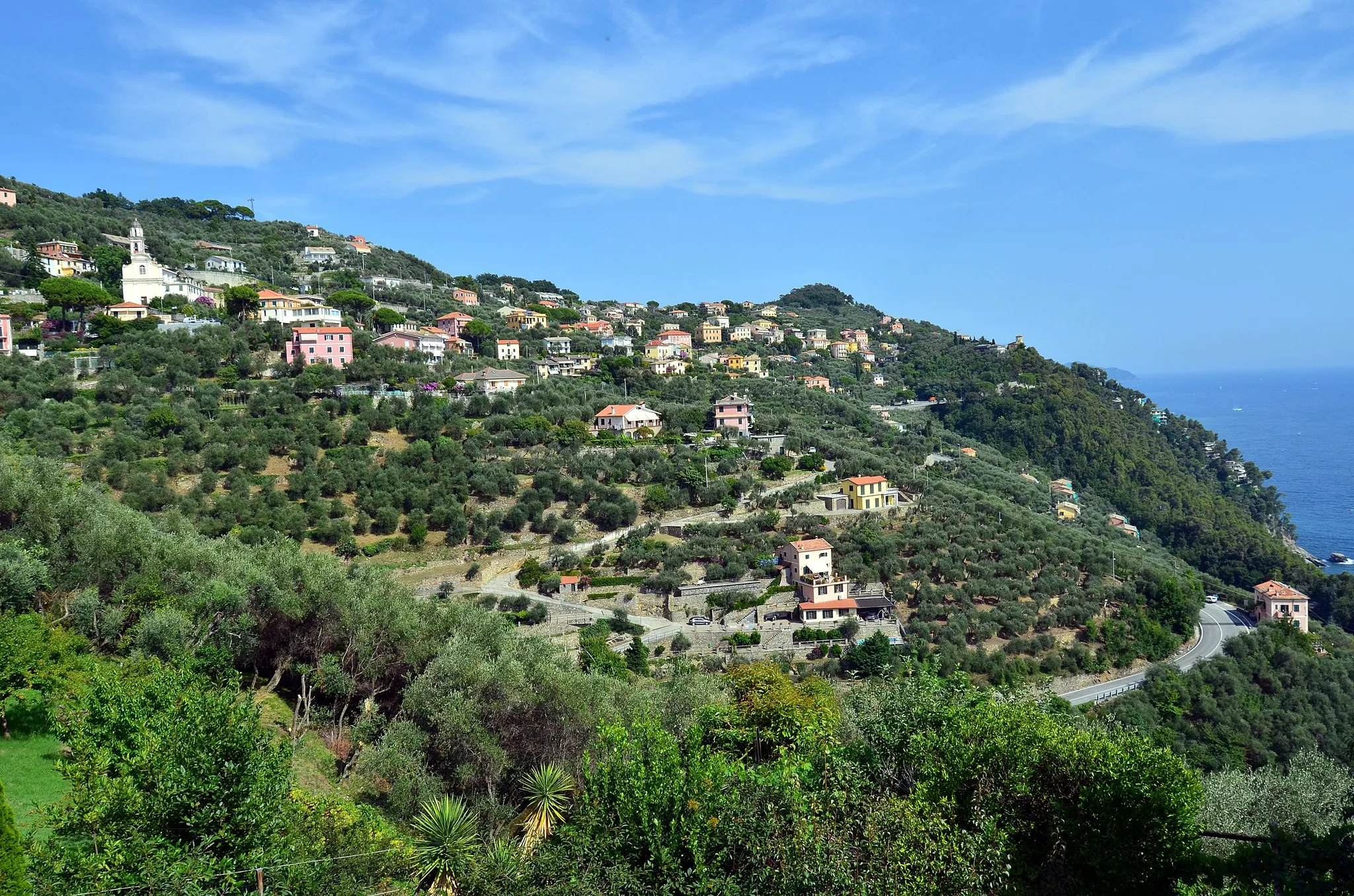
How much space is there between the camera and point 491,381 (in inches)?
1657

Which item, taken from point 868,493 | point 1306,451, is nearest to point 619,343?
point 868,493

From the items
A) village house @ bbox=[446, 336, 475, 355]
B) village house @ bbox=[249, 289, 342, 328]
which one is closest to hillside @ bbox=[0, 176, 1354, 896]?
village house @ bbox=[446, 336, 475, 355]

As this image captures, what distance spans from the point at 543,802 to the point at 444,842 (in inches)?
65.3

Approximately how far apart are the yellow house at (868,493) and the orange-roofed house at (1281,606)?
56.9 ft

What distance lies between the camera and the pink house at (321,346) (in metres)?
40.2

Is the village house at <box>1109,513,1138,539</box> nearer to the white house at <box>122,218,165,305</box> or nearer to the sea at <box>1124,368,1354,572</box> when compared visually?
the sea at <box>1124,368,1354,572</box>

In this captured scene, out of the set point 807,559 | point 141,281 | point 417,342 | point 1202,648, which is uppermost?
point 141,281

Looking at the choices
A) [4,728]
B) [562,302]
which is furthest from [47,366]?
[562,302]

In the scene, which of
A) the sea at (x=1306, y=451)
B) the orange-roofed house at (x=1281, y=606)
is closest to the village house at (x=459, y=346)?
the orange-roofed house at (x=1281, y=606)

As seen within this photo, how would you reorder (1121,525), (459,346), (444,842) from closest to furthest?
(444,842)
(1121,525)
(459,346)

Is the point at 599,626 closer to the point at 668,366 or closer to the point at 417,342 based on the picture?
the point at 417,342

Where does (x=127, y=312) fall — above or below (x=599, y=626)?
above

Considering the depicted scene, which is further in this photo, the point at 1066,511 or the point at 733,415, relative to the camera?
the point at 1066,511

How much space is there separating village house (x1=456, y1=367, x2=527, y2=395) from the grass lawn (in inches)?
1223
